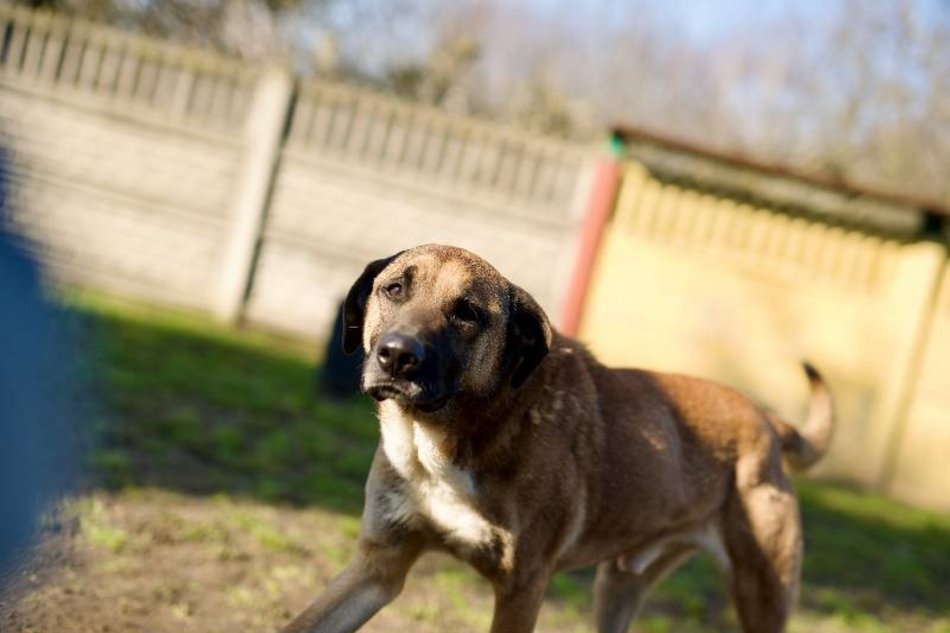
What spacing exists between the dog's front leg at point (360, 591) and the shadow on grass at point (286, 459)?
2.30m

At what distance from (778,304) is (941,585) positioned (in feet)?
14.0

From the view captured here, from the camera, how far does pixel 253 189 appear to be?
12.5 meters

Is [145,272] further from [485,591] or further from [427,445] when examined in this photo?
[427,445]

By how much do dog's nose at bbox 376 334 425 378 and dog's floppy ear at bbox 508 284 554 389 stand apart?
1.73ft

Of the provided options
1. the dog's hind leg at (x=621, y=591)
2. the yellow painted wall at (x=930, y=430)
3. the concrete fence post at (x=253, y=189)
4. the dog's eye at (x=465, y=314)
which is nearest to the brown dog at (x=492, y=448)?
the dog's eye at (x=465, y=314)

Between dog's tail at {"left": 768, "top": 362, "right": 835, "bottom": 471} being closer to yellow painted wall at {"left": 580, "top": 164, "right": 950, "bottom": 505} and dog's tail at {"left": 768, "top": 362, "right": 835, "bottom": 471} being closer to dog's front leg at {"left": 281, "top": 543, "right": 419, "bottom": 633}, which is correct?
dog's front leg at {"left": 281, "top": 543, "right": 419, "bottom": 633}

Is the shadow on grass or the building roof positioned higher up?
the building roof

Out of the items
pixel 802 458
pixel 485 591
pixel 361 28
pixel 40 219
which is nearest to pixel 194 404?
pixel 485 591

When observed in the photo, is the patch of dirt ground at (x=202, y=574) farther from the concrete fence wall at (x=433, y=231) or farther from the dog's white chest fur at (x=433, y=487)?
the concrete fence wall at (x=433, y=231)

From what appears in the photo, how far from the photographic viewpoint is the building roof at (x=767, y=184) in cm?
1191

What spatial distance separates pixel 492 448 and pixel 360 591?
0.71 metres

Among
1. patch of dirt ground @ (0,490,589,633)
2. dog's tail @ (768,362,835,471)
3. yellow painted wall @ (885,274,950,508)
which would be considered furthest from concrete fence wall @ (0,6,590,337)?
dog's tail @ (768,362,835,471)

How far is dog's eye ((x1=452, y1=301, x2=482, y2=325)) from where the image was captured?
3670 millimetres

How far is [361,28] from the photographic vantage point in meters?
27.9
